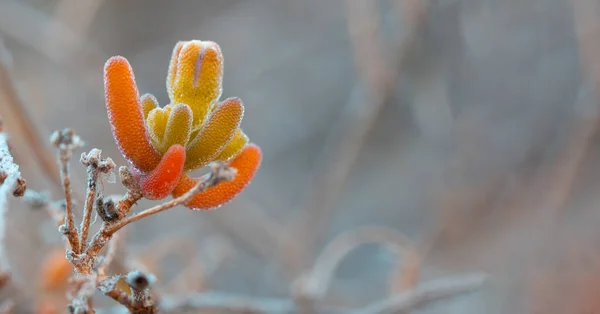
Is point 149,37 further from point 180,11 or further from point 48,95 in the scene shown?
point 48,95

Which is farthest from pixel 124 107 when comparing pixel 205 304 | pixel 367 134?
pixel 367 134

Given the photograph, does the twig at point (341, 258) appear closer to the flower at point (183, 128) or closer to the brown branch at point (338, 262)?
the brown branch at point (338, 262)

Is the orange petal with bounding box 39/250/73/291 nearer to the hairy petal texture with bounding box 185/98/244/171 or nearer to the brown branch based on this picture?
the brown branch

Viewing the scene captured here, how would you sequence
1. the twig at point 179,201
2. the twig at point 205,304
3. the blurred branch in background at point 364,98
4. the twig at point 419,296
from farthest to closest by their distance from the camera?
1. the blurred branch in background at point 364,98
2. the twig at point 419,296
3. the twig at point 205,304
4. the twig at point 179,201

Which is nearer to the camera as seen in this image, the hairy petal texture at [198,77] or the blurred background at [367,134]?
the hairy petal texture at [198,77]

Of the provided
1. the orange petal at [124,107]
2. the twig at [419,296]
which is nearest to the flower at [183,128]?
the orange petal at [124,107]

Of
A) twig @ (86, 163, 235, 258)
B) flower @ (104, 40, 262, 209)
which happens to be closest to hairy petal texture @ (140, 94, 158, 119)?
flower @ (104, 40, 262, 209)
